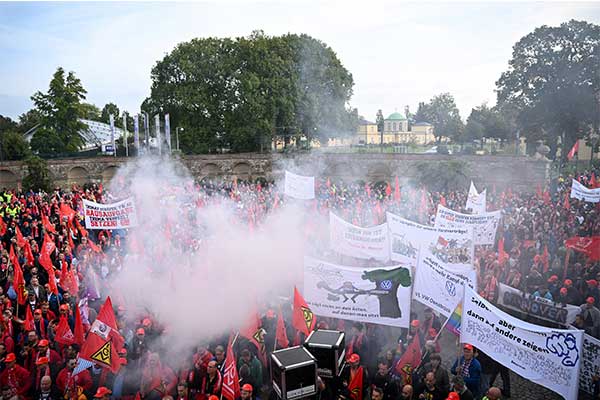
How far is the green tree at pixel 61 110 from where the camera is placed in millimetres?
37234

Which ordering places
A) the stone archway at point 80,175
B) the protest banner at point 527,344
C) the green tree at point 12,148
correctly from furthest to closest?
the stone archway at point 80,175 < the green tree at point 12,148 < the protest banner at point 527,344

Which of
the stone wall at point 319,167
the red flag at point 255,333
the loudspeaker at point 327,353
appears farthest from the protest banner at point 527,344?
the stone wall at point 319,167

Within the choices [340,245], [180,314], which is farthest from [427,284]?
[180,314]

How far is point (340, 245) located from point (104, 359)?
17.2ft

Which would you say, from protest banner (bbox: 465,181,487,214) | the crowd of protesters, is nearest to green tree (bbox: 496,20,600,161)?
protest banner (bbox: 465,181,487,214)

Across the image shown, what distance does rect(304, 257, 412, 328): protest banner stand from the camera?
22.0ft

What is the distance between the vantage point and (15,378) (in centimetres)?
598


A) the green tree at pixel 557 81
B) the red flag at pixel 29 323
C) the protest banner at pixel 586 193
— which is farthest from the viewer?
the green tree at pixel 557 81

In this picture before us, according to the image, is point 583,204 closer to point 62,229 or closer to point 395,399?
point 395,399

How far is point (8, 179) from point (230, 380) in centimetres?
3424

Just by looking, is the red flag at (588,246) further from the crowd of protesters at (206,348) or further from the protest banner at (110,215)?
the protest banner at (110,215)

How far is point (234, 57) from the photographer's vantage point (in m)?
38.1

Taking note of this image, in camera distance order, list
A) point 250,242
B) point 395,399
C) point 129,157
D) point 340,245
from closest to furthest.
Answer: point 395,399 < point 340,245 < point 250,242 < point 129,157

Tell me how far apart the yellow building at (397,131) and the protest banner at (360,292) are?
72.8 m
